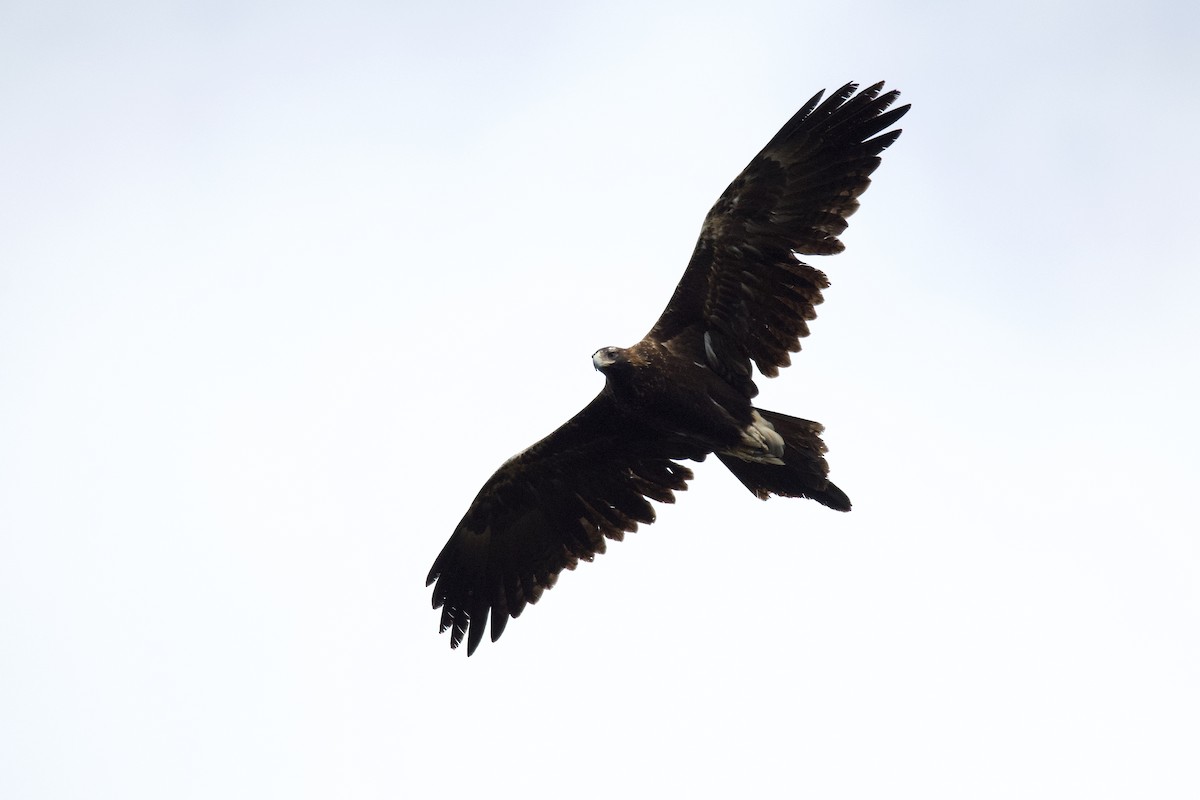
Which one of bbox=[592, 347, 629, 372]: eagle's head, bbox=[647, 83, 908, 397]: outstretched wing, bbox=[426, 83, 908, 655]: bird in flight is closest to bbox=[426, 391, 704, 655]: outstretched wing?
bbox=[426, 83, 908, 655]: bird in flight

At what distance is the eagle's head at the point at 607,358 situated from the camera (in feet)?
40.6

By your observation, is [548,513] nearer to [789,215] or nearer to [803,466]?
[803,466]

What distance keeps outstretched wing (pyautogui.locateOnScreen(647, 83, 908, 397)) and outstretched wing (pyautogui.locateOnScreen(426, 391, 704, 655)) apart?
154cm

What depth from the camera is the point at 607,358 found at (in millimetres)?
12383

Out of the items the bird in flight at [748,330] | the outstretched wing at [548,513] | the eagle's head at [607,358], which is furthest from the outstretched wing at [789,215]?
the outstretched wing at [548,513]

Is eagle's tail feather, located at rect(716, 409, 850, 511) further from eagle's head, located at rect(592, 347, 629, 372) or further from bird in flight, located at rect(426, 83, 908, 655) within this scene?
eagle's head, located at rect(592, 347, 629, 372)

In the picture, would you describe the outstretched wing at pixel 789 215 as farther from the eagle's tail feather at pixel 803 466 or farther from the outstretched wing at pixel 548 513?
the outstretched wing at pixel 548 513

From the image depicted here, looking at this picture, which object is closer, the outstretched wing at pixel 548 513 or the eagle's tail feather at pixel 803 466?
the eagle's tail feather at pixel 803 466

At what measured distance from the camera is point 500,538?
A: 14.3 metres

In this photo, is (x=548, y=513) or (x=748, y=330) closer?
(x=748, y=330)

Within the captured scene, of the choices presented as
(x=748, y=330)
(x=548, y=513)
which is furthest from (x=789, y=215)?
(x=548, y=513)

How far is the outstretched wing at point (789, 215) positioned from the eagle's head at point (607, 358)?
887mm

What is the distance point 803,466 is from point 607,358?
6.46 ft

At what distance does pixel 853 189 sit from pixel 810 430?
6.98ft
